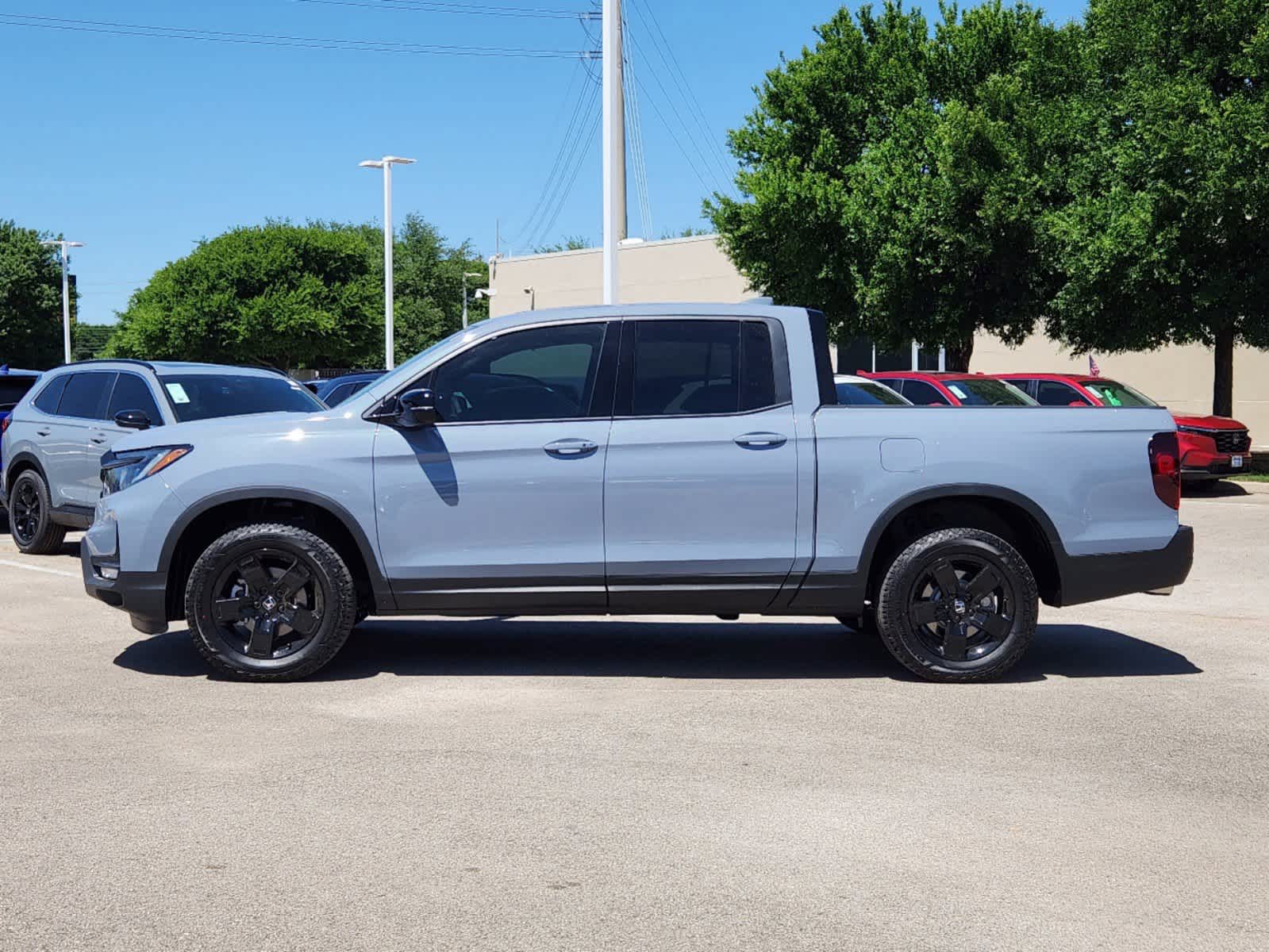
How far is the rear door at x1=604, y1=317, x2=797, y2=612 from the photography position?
6.98 metres

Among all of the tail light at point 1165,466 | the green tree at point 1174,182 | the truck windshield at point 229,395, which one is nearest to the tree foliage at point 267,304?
the green tree at point 1174,182

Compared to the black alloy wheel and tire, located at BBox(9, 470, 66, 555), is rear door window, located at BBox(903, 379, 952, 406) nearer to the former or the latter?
tire, located at BBox(9, 470, 66, 555)

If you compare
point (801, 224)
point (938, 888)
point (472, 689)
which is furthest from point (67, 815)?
point (801, 224)

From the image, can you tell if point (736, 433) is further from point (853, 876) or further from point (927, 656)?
point (853, 876)

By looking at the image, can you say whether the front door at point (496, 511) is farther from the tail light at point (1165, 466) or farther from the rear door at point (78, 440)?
the rear door at point (78, 440)

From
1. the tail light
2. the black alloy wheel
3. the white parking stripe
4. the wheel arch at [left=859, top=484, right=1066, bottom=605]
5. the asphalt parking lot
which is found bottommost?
the asphalt parking lot

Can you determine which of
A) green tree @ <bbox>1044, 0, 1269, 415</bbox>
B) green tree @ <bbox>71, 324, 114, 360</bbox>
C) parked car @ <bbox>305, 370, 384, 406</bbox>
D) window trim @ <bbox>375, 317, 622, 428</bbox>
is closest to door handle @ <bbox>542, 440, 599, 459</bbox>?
window trim @ <bbox>375, 317, 622, 428</bbox>

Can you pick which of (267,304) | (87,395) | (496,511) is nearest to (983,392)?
(87,395)

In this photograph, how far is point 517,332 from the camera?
717 cm

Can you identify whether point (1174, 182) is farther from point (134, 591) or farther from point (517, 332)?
point (134, 591)

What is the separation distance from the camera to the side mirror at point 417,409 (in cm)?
691

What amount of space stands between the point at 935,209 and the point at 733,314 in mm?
22027

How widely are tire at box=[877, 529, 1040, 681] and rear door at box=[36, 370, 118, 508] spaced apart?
795 cm

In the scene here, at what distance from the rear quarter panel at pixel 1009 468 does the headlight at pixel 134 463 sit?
331cm
